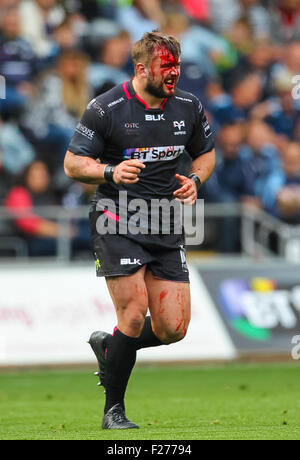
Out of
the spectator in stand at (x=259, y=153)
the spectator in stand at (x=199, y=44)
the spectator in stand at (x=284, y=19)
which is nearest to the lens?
the spectator in stand at (x=259, y=153)

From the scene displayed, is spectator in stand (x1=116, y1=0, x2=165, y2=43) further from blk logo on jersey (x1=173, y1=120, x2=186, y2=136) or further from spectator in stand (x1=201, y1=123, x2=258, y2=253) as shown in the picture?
blk logo on jersey (x1=173, y1=120, x2=186, y2=136)

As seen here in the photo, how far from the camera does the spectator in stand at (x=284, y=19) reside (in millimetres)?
17141

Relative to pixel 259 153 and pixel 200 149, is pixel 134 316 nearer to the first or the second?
pixel 200 149

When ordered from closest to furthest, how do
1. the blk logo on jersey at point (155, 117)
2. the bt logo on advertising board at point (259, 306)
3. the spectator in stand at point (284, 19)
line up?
1. the blk logo on jersey at point (155, 117)
2. the bt logo on advertising board at point (259, 306)
3. the spectator in stand at point (284, 19)

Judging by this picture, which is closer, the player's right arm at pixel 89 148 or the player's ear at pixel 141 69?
the player's right arm at pixel 89 148

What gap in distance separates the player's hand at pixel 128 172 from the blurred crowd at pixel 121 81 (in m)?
6.73

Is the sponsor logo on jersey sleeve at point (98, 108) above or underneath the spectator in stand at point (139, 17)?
underneath

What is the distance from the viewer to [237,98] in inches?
610

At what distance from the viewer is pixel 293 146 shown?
1482 cm

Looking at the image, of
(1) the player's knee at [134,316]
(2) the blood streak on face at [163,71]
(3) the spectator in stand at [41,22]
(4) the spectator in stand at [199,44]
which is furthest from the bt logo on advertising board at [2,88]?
(1) the player's knee at [134,316]

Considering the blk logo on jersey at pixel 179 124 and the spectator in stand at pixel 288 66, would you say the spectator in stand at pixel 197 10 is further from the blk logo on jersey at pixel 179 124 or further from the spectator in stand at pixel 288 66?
the blk logo on jersey at pixel 179 124

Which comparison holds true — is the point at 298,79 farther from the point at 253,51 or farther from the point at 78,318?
the point at 78,318

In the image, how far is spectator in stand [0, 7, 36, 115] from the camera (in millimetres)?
13977

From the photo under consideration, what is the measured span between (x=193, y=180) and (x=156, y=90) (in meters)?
0.71
